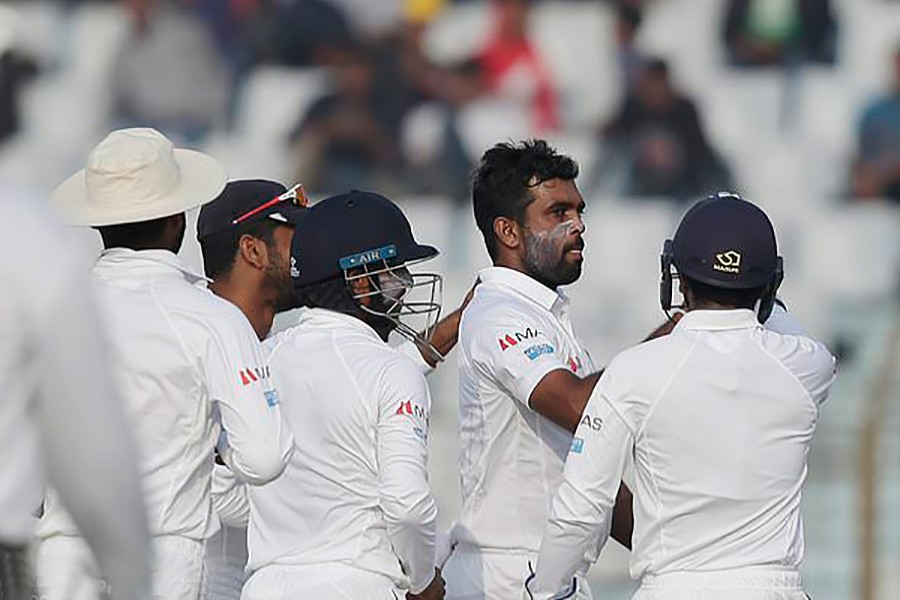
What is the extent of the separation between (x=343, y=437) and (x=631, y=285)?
6.15 m

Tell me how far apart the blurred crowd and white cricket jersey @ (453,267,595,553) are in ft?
19.1

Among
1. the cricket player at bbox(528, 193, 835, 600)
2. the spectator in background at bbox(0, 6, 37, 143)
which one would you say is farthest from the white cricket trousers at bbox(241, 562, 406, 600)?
the spectator in background at bbox(0, 6, 37, 143)

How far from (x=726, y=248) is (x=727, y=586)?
0.72m

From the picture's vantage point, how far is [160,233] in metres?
4.21

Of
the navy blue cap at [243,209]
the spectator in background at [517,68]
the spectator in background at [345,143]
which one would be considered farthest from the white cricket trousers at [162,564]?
the spectator in background at [517,68]

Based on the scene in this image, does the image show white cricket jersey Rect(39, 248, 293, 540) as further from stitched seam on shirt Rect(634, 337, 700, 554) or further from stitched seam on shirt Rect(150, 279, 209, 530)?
stitched seam on shirt Rect(634, 337, 700, 554)

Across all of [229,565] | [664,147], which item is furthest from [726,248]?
[664,147]

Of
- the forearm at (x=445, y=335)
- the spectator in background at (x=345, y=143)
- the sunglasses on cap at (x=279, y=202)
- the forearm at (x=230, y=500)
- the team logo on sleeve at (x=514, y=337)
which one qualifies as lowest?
the spectator in background at (x=345, y=143)

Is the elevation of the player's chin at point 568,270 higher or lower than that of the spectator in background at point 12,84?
higher

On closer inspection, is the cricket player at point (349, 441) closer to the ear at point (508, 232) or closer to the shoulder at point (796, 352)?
the ear at point (508, 232)

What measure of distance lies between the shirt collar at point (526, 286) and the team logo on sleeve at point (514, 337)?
18cm

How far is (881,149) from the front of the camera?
418 inches

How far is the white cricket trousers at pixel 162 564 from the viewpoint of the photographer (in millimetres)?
4059

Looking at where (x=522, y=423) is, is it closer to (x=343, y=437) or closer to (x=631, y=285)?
(x=343, y=437)
